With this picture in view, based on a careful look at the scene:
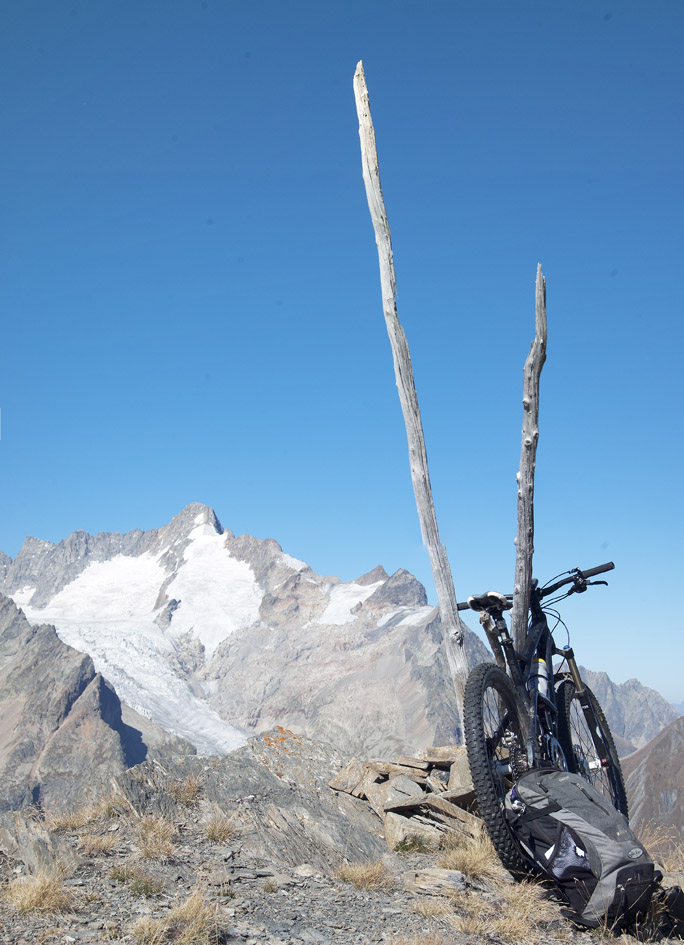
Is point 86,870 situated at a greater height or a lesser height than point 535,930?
greater

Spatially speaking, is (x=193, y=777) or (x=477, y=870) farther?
(x=193, y=777)

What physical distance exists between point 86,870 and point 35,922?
1022 millimetres

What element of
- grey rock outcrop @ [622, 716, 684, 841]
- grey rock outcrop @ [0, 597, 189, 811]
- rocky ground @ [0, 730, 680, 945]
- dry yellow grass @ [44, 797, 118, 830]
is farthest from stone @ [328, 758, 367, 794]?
grey rock outcrop @ [0, 597, 189, 811]

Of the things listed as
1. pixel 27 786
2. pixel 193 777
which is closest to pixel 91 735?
pixel 27 786

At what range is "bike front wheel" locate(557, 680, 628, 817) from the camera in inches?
283

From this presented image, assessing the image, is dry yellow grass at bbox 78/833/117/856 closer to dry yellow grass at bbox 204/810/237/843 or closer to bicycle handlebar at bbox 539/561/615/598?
dry yellow grass at bbox 204/810/237/843

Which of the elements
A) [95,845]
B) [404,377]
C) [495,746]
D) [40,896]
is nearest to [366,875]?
[495,746]

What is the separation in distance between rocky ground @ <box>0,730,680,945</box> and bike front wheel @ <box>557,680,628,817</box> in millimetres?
1696

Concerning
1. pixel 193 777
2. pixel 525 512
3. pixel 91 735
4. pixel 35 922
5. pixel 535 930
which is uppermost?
pixel 91 735

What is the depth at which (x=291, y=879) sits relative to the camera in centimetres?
553

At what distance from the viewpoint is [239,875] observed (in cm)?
543

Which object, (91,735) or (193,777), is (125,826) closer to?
(193,777)

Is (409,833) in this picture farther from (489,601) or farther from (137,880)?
(137,880)

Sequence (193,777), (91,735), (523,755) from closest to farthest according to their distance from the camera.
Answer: (523,755), (193,777), (91,735)
